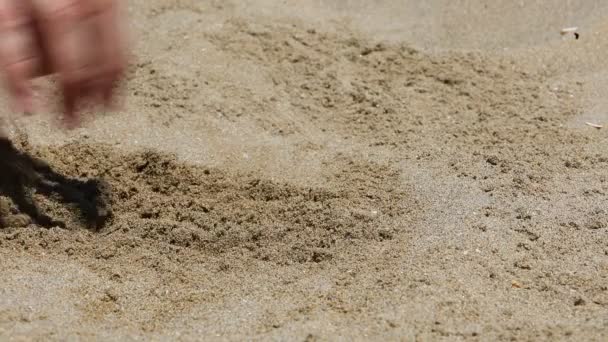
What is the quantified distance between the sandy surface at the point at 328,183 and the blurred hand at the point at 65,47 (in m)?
0.67

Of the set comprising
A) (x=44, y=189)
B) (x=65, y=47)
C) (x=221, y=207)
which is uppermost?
(x=65, y=47)

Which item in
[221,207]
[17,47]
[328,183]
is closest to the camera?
[17,47]

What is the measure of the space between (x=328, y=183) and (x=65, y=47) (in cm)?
127

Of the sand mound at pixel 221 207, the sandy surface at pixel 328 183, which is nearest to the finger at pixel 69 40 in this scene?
the sandy surface at pixel 328 183

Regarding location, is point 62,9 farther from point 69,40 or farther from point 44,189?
point 44,189

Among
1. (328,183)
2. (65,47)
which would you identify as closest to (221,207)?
(328,183)

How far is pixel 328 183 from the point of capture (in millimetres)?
3145

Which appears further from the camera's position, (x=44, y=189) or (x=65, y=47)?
(x=44, y=189)

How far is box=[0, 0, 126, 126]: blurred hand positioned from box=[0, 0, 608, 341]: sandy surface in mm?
673

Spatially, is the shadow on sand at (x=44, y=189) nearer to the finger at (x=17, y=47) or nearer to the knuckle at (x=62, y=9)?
the finger at (x=17, y=47)

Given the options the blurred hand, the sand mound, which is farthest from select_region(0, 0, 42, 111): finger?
the sand mound

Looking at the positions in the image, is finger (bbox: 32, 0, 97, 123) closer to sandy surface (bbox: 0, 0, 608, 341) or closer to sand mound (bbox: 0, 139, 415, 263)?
sandy surface (bbox: 0, 0, 608, 341)

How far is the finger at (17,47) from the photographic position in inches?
80.3

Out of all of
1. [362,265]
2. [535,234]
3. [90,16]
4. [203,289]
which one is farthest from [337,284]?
[90,16]
